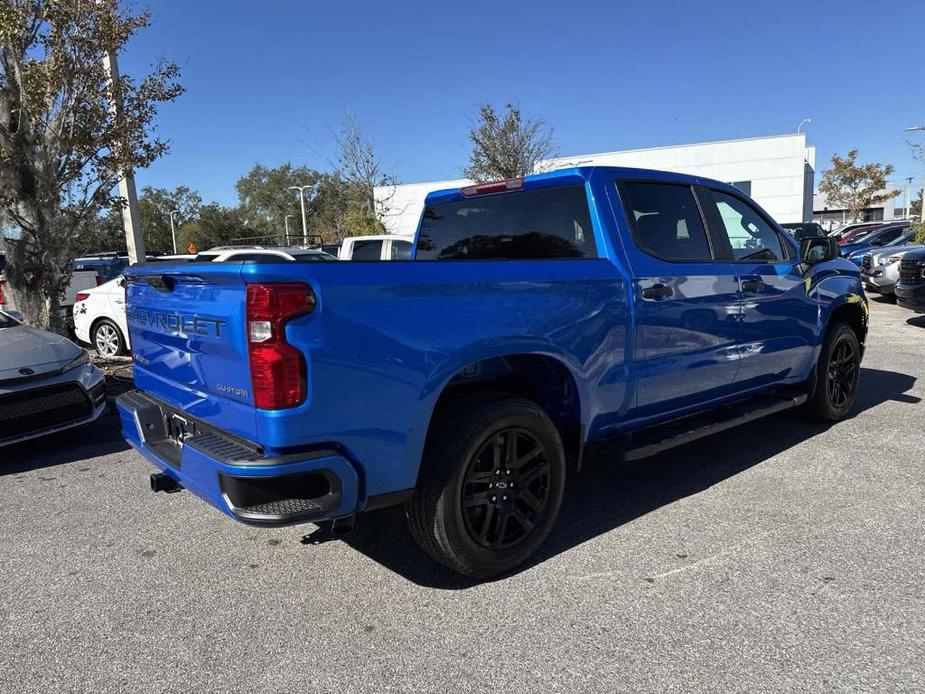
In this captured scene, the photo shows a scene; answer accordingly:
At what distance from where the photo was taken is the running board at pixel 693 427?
358cm

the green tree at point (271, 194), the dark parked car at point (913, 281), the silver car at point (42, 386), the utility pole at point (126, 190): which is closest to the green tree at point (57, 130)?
the utility pole at point (126, 190)

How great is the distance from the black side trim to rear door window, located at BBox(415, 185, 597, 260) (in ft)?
5.38

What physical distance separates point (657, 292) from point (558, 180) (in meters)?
0.86

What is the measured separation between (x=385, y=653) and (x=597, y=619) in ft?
2.93

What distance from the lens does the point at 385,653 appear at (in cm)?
254

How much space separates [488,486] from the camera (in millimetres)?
3041

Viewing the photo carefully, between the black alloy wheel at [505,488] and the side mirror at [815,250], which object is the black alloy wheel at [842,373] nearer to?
the side mirror at [815,250]

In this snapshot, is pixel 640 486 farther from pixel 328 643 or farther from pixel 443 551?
pixel 328 643

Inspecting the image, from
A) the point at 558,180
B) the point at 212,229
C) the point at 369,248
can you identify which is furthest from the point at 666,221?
the point at 212,229

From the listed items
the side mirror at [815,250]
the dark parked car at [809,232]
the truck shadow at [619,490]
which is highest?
the dark parked car at [809,232]

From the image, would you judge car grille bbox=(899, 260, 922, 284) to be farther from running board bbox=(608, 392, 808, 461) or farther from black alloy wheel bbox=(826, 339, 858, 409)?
running board bbox=(608, 392, 808, 461)

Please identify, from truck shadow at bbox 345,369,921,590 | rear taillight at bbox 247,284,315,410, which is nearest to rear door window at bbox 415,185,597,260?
truck shadow at bbox 345,369,921,590

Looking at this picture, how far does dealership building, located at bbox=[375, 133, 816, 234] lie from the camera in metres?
32.5

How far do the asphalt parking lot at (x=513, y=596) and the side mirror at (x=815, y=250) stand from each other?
1522 millimetres
